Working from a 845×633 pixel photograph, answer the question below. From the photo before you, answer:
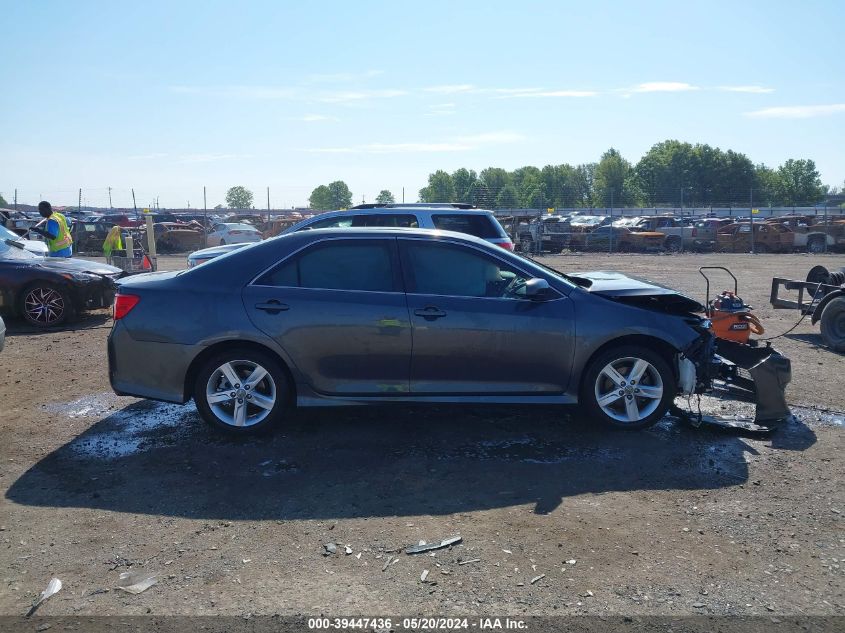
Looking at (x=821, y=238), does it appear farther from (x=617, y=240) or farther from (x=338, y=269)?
(x=338, y=269)

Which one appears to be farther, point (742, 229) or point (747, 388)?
point (742, 229)

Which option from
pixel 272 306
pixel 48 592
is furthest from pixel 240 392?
pixel 48 592

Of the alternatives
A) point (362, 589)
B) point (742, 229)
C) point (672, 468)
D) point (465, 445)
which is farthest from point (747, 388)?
point (742, 229)

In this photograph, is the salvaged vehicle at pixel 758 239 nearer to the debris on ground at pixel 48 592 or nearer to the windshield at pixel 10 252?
the windshield at pixel 10 252

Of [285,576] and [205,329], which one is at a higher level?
[205,329]

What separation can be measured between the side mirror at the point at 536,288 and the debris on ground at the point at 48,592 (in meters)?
3.62

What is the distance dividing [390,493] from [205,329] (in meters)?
2.03

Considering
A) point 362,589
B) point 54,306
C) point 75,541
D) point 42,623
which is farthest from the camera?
point 54,306

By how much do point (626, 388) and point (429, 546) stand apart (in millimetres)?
2486

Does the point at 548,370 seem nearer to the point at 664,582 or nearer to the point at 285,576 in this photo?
the point at 664,582

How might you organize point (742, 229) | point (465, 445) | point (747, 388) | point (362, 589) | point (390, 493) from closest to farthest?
point (362, 589) → point (390, 493) → point (465, 445) → point (747, 388) → point (742, 229)

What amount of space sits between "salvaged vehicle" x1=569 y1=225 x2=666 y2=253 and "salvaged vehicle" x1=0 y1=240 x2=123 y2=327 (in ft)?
78.9

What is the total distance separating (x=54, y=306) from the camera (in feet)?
34.7

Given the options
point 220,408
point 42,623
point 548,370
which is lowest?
point 42,623
